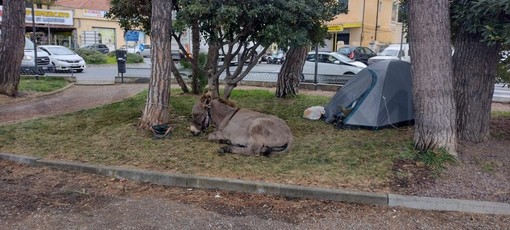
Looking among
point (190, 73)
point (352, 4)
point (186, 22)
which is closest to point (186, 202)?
point (186, 22)

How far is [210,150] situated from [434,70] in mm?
2965

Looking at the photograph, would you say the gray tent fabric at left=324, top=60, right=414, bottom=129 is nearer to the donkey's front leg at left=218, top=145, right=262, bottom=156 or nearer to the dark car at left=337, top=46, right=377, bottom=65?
the donkey's front leg at left=218, top=145, right=262, bottom=156

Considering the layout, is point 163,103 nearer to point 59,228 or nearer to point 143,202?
point 143,202

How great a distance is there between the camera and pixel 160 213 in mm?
3838

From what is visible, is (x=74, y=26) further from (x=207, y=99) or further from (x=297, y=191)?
(x=297, y=191)

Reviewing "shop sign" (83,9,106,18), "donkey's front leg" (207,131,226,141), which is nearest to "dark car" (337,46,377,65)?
"donkey's front leg" (207,131,226,141)

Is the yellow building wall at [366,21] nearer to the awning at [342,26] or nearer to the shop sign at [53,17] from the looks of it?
the awning at [342,26]

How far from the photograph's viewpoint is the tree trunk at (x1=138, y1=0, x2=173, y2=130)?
6113 mm

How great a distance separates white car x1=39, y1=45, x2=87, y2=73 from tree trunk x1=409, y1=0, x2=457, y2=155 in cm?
1758

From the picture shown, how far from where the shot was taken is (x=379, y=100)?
6.92 metres

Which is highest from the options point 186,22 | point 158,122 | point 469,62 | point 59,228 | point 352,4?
point 352,4

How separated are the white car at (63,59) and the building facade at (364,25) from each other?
19.1 meters

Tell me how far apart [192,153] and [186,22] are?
77.4 inches

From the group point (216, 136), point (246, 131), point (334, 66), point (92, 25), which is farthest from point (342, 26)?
point (246, 131)
